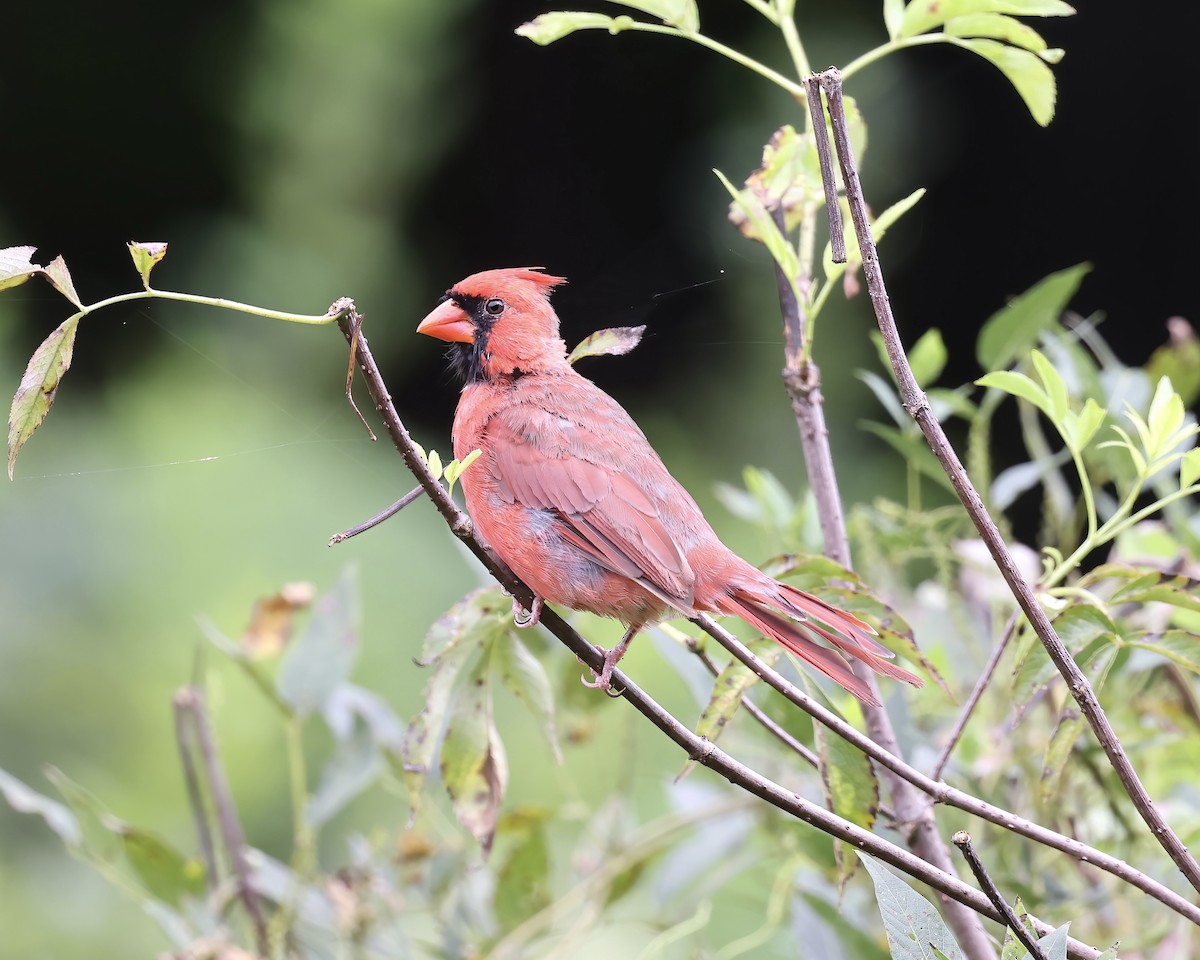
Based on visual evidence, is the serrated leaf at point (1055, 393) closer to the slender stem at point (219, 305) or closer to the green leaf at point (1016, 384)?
the green leaf at point (1016, 384)

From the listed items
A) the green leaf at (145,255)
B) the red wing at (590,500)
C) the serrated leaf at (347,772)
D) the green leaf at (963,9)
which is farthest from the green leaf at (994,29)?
the serrated leaf at (347,772)

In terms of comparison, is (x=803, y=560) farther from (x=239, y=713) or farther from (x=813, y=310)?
(x=239, y=713)

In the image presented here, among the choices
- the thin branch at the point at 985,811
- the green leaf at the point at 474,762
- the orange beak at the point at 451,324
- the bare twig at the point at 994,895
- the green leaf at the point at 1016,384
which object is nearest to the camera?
the bare twig at the point at 994,895

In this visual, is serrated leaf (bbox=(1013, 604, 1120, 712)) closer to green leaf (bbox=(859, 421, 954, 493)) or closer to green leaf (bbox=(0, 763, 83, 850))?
green leaf (bbox=(859, 421, 954, 493))

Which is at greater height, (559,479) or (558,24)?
(558,24)

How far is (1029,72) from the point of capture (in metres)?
0.76

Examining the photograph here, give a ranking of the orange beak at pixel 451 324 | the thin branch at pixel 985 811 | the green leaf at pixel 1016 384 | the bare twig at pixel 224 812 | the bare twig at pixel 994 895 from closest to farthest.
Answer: the bare twig at pixel 994 895 < the thin branch at pixel 985 811 < the green leaf at pixel 1016 384 < the orange beak at pixel 451 324 < the bare twig at pixel 224 812

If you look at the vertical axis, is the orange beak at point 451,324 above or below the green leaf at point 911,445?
above

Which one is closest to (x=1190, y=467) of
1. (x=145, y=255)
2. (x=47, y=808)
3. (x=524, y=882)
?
(x=145, y=255)

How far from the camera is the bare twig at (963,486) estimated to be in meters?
0.59

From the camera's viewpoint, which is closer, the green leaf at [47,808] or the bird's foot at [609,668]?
the bird's foot at [609,668]

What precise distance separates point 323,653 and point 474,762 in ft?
1.20

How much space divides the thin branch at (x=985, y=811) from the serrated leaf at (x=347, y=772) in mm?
556

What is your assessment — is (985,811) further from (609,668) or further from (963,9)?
(963,9)
